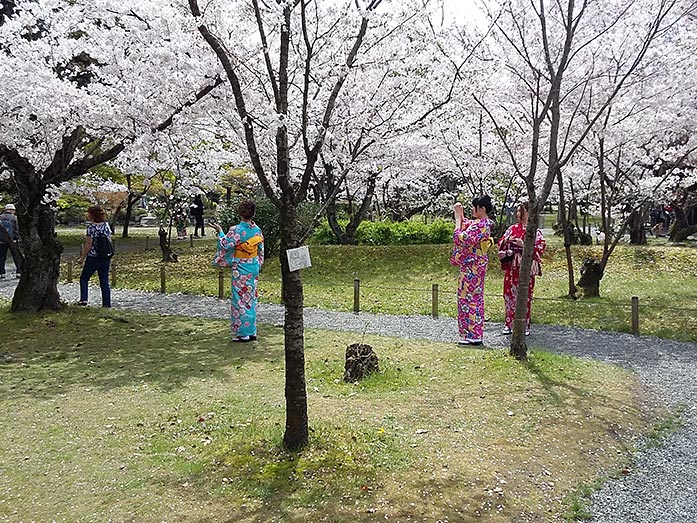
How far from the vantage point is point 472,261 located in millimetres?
Answer: 8086

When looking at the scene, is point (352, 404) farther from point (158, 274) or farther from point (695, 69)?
point (158, 274)

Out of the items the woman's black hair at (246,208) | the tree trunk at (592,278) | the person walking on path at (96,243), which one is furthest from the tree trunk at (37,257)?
the tree trunk at (592,278)

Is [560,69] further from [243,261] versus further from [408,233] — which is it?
[408,233]

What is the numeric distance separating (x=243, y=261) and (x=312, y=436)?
158 inches

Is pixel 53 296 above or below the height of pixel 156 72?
below

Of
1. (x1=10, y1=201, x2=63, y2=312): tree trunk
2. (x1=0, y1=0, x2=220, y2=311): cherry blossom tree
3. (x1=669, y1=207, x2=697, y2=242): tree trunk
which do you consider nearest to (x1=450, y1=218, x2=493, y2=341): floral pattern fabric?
(x1=0, y1=0, x2=220, y2=311): cherry blossom tree

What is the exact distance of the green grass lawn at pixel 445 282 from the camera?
35.6 ft

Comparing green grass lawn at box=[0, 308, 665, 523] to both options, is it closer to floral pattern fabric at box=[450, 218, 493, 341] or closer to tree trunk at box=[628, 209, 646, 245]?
floral pattern fabric at box=[450, 218, 493, 341]

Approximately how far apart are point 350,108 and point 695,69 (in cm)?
609

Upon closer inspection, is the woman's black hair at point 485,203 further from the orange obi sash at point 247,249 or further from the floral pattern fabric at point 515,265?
the orange obi sash at point 247,249

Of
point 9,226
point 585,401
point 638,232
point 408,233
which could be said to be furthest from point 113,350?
point 638,232

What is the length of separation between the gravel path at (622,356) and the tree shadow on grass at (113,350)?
1.29 metres

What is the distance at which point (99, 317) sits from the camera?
34.5 feet

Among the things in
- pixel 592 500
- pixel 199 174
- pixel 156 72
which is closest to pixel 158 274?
pixel 199 174
